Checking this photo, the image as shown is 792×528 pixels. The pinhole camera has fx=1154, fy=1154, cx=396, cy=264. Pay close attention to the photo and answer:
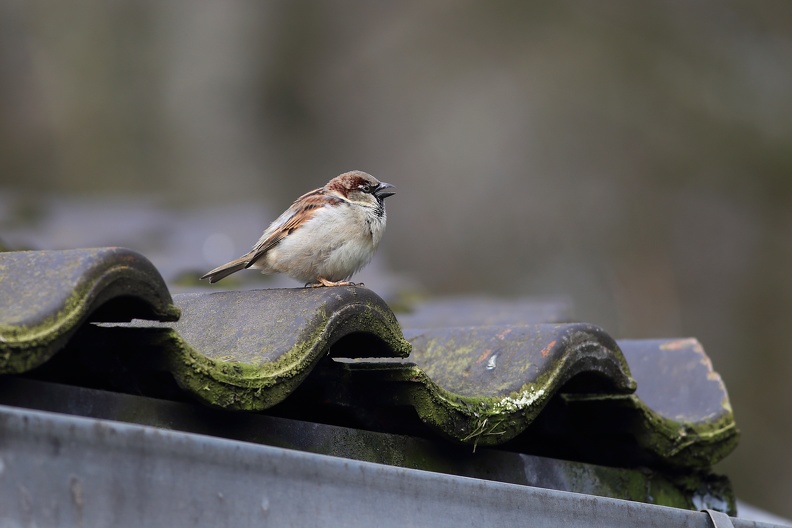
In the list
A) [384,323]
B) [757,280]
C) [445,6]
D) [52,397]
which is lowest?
[52,397]

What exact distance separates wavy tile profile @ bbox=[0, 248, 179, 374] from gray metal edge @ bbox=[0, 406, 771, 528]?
0.15 m

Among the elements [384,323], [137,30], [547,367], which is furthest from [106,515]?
[137,30]

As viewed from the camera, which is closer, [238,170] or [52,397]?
[52,397]

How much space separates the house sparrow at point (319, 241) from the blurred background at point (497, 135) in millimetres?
8711

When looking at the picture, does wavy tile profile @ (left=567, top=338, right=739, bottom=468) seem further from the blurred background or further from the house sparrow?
the blurred background

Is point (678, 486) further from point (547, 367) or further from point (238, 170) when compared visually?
point (238, 170)

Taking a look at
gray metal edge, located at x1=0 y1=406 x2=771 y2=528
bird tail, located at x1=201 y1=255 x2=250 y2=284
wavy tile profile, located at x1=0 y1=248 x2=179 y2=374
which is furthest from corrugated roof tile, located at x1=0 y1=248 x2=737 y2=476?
bird tail, located at x1=201 y1=255 x2=250 y2=284

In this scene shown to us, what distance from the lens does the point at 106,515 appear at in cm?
176

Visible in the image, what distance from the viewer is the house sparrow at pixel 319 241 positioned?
12.1 ft

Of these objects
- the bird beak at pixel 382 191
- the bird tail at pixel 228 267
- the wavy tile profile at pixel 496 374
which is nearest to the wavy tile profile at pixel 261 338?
the wavy tile profile at pixel 496 374

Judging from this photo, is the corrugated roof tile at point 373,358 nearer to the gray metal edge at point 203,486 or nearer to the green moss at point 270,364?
the green moss at point 270,364

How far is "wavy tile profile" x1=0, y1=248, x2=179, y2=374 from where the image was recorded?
71.5 inches

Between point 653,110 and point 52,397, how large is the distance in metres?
12.6

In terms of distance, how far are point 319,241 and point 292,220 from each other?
17cm
